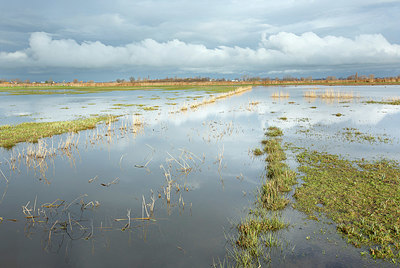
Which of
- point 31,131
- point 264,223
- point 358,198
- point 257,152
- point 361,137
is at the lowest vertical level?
point 264,223

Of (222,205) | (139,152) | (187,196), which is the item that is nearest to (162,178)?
(187,196)

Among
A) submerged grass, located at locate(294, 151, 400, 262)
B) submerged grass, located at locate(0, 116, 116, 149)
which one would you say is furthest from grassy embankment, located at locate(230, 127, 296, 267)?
submerged grass, located at locate(0, 116, 116, 149)

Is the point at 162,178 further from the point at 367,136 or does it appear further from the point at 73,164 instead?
the point at 367,136

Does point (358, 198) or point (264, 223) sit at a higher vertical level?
point (358, 198)

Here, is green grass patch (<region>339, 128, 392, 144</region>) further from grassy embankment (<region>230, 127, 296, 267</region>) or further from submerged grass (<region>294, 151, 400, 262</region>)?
grassy embankment (<region>230, 127, 296, 267</region>)

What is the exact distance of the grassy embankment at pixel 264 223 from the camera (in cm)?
675

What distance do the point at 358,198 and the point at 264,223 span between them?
4.08 m

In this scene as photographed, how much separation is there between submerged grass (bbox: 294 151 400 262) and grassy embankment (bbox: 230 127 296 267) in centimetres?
73

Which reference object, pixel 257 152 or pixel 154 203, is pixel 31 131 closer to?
pixel 154 203

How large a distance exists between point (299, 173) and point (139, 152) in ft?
33.5

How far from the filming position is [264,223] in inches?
316

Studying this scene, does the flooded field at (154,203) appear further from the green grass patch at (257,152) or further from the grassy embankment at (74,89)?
the grassy embankment at (74,89)

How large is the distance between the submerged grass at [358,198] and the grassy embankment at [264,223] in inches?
28.6

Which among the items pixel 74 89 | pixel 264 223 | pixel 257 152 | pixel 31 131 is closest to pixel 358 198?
pixel 264 223
